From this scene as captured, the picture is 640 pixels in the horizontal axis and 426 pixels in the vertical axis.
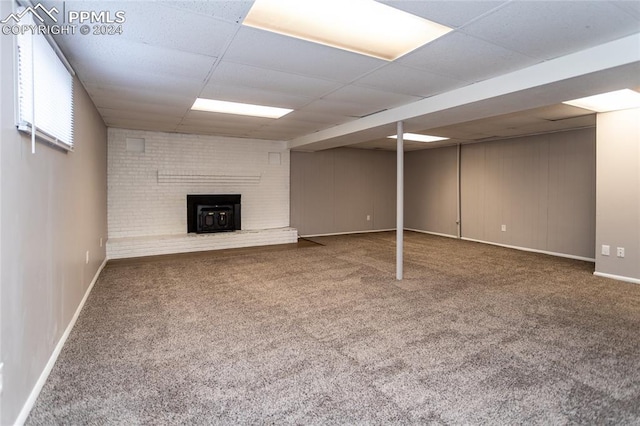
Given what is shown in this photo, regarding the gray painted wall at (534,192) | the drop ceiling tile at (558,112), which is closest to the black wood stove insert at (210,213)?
the gray painted wall at (534,192)

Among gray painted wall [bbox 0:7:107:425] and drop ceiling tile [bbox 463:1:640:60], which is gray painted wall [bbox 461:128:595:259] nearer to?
drop ceiling tile [bbox 463:1:640:60]

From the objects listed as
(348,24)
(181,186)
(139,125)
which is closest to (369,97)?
(348,24)

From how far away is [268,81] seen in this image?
136 inches

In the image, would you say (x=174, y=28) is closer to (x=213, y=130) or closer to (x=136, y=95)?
(x=136, y=95)

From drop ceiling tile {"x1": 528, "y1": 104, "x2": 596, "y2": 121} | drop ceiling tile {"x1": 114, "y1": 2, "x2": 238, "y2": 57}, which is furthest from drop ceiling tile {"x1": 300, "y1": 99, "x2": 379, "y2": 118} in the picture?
drop ceiling tile {"x1": 528, "y1": 104, "x2": 596, "y2": 121}

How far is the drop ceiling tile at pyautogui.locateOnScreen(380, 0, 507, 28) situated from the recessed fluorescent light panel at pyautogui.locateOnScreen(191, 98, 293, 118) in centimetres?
283

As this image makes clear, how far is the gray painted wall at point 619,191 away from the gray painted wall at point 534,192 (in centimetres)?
117

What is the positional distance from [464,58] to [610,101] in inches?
111

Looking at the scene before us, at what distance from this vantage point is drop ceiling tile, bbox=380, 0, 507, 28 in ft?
6.63

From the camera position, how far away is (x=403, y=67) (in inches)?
121

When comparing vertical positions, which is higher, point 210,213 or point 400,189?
point 400,189

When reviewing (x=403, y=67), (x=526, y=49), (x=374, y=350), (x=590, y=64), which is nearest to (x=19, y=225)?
(x=374, y=350)

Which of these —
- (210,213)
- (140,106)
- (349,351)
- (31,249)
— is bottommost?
(349,351)

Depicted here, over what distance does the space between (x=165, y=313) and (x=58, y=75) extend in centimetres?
221
